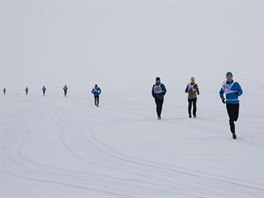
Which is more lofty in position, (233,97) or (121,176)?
(233,97)

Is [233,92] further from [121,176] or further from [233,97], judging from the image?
[121,176]

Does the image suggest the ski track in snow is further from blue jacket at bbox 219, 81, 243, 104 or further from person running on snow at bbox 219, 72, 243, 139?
blue jacket at bbox 219, 81, 243, 104

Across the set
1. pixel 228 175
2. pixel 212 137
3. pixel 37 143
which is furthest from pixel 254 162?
pixel 37 143

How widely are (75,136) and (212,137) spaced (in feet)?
14.2

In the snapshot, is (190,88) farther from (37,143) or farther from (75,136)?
(37,143)

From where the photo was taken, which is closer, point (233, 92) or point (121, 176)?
point (121, 176)

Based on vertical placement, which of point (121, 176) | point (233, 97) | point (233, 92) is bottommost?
point (121, 176)

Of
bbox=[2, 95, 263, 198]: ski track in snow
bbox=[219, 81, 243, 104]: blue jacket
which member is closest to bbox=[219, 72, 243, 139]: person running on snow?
bbox=[219, 81, 243, 104]: blue jacket

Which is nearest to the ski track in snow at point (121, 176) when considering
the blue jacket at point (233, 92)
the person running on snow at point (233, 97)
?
the person running on snow at point (233, 97)

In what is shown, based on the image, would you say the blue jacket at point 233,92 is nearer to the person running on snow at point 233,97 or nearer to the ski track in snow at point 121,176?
the person running on snow at point 233,97

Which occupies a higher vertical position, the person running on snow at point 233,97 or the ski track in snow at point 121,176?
the person running on snow at point 233,97

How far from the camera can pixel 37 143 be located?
36.6 ft

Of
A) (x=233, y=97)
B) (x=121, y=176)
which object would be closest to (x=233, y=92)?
(x=233, y=97)

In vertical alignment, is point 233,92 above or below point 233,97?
above
